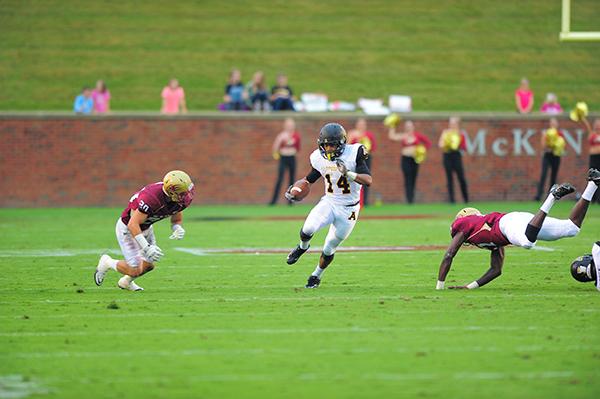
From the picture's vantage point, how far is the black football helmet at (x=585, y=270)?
11.1m

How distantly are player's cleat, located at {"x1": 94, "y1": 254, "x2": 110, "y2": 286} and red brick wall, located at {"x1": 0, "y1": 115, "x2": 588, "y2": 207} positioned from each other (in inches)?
604

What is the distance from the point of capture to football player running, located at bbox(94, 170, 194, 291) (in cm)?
1113

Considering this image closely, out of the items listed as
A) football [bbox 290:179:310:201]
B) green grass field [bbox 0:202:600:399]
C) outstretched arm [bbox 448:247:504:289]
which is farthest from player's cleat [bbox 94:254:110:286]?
outstretched arm [bbox 448:247:504:289]

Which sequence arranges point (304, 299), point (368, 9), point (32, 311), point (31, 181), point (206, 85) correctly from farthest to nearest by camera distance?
point (368, 9) < point (206, 85) < point (31, 181) < point (304, 299) < point (32, 311)

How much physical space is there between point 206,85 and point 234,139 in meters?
4.22

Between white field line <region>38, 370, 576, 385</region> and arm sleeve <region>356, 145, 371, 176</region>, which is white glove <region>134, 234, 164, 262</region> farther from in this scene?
white field line <region>38, 370, 576, 385</region>

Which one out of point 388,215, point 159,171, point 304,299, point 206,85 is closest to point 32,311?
point 304,299

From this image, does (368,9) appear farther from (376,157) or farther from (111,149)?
(111,149)

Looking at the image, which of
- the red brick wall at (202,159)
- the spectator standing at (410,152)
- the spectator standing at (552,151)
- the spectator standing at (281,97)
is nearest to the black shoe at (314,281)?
the spectator standing at (410,152)

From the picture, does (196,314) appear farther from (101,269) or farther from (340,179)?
(340,179)

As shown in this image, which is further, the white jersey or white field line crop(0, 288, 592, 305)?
the white jersey

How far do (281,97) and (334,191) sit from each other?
52.2ft

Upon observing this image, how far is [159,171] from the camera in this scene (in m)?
27.2

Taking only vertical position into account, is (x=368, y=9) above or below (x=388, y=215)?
above
